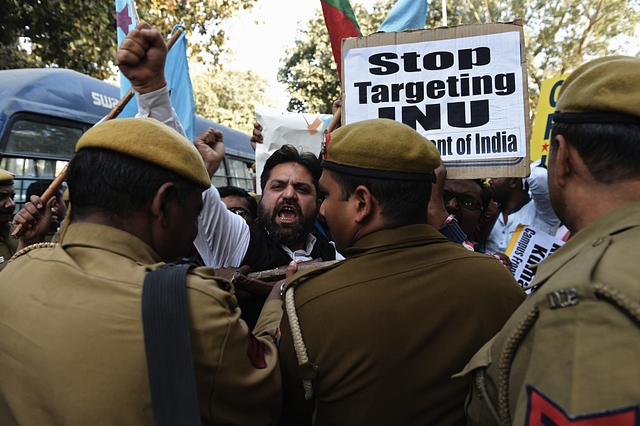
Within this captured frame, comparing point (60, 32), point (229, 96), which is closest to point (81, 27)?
point (60, 32)

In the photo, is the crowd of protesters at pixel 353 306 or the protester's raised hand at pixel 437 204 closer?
the crowd of protesters at pixel 353 306

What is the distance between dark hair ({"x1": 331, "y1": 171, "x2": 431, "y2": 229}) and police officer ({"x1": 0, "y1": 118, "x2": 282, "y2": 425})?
0.52 m

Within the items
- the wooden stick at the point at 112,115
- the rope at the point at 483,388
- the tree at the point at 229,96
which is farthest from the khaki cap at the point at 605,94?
the tree at the point at 229,96

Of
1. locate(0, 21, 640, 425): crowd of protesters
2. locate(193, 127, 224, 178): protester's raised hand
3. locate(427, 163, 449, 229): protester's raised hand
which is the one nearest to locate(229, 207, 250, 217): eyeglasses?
locate(193, 127, 224, 178): protester's raised hand

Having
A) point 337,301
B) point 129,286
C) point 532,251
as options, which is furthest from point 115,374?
point 532,251

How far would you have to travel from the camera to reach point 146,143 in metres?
1.38

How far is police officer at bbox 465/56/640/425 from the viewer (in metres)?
0.90

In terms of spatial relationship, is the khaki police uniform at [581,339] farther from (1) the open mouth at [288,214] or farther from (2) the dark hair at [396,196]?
(1) the open mouth at [288,214]

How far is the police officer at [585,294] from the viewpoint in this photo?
897 millimetres

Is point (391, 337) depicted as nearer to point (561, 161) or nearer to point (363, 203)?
point (363, 203)

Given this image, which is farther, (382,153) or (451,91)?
(451,91)

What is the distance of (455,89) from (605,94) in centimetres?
151

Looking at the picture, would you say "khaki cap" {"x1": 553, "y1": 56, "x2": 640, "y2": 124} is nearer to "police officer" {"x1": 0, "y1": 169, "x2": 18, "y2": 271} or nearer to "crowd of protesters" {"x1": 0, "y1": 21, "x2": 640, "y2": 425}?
"crowd of protesters" {"x1": 0, "y1": 21, "x2": 640, "y2": 425}

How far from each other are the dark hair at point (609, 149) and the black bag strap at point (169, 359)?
0.99 metres
